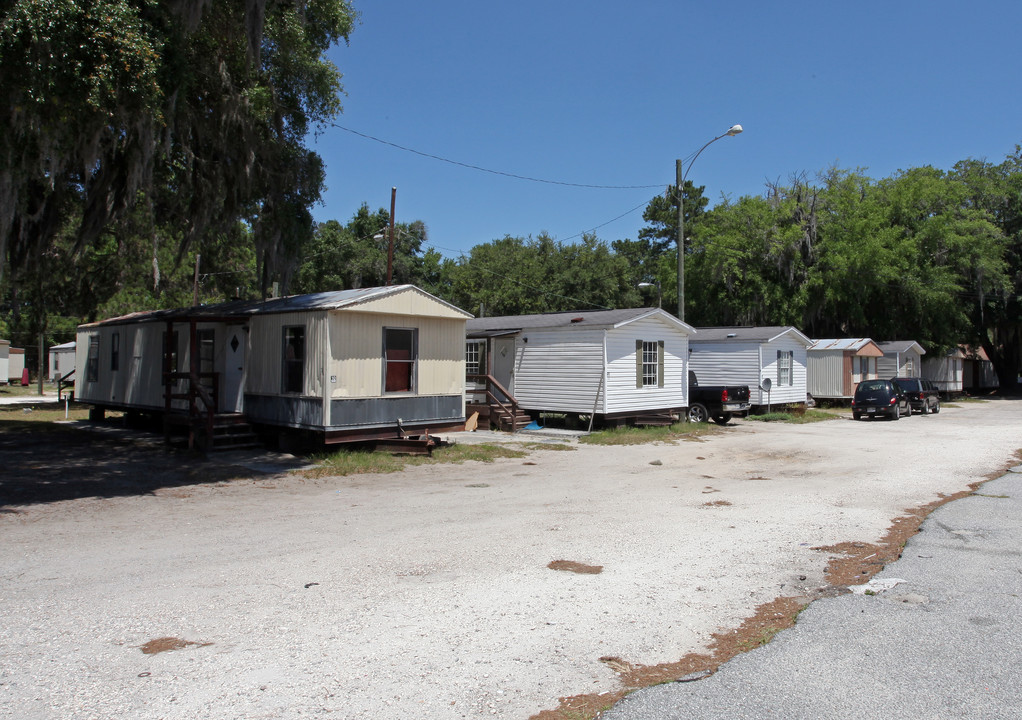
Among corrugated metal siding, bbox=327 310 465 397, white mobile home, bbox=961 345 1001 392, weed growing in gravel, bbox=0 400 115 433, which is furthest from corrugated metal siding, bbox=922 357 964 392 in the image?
weed growing in gravel, bbox=0 400 115 433

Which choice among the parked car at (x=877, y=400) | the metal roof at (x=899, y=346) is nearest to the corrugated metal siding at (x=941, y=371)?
the metal roof at (x=899, y=346)

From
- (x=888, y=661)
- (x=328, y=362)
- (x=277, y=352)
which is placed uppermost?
(x=277, y=352)

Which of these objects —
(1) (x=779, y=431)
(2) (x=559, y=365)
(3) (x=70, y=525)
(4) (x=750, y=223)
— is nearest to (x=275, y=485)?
(3) (x=70, y=525)

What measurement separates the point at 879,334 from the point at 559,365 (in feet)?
84.9

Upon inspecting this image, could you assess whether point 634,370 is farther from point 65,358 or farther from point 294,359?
point 65,358

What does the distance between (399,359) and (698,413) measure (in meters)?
12.3

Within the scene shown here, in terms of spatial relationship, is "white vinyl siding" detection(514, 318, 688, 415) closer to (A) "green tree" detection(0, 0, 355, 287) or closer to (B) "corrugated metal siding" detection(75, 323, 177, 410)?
(A) "green tree" detection(0, 0, 355, 287)

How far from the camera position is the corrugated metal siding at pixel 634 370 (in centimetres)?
2045

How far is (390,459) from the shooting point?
46.4ft

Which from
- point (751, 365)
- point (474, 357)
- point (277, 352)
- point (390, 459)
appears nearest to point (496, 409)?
point (474, 357)

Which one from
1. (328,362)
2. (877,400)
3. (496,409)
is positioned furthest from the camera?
(877,400)

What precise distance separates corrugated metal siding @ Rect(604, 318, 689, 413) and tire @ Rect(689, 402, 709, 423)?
0.94 metres

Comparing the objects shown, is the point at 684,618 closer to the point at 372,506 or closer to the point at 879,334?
the point at 372,506

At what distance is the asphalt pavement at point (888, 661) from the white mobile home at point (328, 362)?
32.5ft
